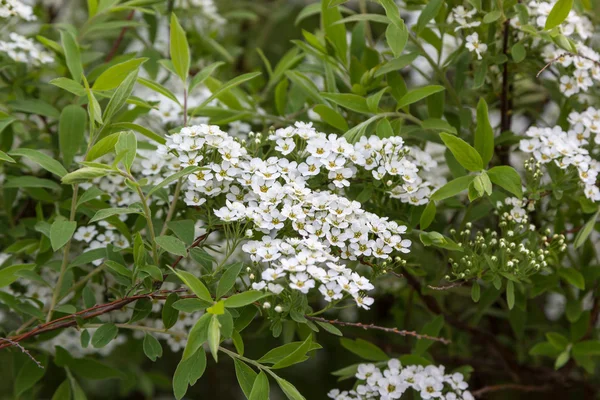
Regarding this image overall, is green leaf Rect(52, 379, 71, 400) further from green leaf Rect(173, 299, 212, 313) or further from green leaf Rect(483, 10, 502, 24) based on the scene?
green leaf Rect(483, 10, 502, 24)

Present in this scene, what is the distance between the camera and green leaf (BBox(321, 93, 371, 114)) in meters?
0.99

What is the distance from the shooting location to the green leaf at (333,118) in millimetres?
1004

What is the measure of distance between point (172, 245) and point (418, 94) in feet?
1.30

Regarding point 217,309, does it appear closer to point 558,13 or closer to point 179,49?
point 179,49

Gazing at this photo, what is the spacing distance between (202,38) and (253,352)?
677 millimetres

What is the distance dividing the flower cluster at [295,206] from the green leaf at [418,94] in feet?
0.35

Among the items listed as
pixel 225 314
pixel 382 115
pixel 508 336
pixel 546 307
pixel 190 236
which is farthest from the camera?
pixel 546 307

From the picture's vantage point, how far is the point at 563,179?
0.96 meters

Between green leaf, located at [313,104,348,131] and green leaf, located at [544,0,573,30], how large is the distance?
300mm

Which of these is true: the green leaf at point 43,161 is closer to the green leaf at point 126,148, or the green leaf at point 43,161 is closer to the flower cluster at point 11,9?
the green leaf at point 126,148

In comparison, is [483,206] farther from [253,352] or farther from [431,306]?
[253,352]

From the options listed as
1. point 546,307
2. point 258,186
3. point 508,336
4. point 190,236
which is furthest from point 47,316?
point 546,307

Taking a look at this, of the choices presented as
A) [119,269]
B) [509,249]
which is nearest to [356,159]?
[509,249]

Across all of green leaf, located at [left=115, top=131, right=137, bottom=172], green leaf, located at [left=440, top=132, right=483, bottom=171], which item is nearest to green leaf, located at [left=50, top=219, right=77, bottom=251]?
green leaf, located at [left=115, top=131, right=137, bottom=172]
